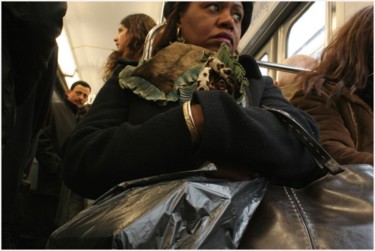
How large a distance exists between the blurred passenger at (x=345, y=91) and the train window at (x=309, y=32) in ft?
4.34

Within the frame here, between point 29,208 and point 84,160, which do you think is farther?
point 29,208

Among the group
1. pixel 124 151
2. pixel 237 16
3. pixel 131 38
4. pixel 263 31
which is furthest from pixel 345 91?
pixel 263 31

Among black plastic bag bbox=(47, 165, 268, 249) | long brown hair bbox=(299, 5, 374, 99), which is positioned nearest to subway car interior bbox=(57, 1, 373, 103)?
long brown hair bbox=(299, 5, 374, 99)

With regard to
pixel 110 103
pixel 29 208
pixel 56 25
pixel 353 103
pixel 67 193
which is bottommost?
pixel 29 208

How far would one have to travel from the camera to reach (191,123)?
82 centimetres

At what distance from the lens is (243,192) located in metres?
0.71

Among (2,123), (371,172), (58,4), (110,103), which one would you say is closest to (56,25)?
(58,4)

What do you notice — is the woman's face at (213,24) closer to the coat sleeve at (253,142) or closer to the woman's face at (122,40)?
the coat sleeve at (253,142)

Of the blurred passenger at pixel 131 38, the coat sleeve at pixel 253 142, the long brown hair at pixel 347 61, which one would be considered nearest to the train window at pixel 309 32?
the blurred passenger at pixel 131 38

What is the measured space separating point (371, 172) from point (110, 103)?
61cm

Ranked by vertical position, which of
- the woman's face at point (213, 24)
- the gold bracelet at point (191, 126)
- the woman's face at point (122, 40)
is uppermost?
the woman's face at point (213, 24)

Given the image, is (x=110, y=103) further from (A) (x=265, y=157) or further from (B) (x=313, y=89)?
(B) (x=313, y=89)

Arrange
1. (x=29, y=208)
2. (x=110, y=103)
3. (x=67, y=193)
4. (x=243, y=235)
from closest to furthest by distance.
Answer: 1. (x=243, y=235)
2. (x=110, y=103)
3. (x=67, y=193)
4. (x=29, y=208)

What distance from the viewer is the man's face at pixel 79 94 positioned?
11.6ft
